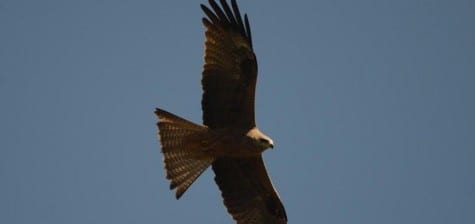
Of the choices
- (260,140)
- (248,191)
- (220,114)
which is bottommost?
(248,191)

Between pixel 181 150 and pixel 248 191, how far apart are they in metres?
1.45

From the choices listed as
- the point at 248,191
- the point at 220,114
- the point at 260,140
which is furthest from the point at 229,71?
the point at 248,191

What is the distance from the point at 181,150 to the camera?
1048 cm

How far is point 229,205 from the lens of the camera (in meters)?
11.2

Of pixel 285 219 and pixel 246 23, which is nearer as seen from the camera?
pixel 246 23

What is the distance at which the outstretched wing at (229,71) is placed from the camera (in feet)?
34.2

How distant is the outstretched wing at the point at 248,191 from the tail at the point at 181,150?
19.4 inches

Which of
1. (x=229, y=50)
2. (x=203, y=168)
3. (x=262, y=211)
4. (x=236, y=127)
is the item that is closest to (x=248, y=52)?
(x=229, y=50)

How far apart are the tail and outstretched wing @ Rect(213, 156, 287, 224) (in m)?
0.49

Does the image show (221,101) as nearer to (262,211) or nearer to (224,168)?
(224,168)

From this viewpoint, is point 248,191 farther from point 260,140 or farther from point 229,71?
point 229,71

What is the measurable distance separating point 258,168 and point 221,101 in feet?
4.32

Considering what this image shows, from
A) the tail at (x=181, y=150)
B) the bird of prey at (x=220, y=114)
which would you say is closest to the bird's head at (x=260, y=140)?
the bird of prey at (x=220, y=114)

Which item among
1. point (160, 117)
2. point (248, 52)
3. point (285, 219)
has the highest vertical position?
point (248, 52)
